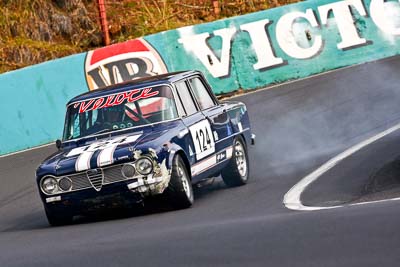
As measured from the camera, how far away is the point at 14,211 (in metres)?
12.6

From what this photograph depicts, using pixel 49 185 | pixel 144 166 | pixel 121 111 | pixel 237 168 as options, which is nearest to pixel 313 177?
pixel 237 168

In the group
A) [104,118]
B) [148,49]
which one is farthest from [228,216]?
[148,49]

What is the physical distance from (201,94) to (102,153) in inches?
89.8

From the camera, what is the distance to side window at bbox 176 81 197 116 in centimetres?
1179

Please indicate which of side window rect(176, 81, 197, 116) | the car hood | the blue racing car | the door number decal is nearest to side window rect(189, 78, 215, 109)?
the blue racing car

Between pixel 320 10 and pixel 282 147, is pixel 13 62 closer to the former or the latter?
pixel 320 10

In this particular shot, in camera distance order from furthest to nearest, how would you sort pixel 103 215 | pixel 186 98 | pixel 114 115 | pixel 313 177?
pixel 313 177 → pixel 186 98 → pixel 114 115 → pixel 103 215

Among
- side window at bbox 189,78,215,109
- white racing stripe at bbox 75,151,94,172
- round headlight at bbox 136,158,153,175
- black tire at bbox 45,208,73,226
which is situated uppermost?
side window at bbox 189,78,215,109

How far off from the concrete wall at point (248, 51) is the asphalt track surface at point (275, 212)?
0.79 meters

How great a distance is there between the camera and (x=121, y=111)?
37.9 ft

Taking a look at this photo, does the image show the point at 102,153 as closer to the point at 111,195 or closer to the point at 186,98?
the point at 111,195

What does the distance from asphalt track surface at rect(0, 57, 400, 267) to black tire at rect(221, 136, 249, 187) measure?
18 cm

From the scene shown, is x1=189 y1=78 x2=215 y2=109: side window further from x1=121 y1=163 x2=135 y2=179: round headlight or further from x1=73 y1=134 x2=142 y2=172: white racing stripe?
x1=121 y1=163 x2=135 y2=179: round headlight

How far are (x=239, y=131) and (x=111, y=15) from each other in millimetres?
15313
